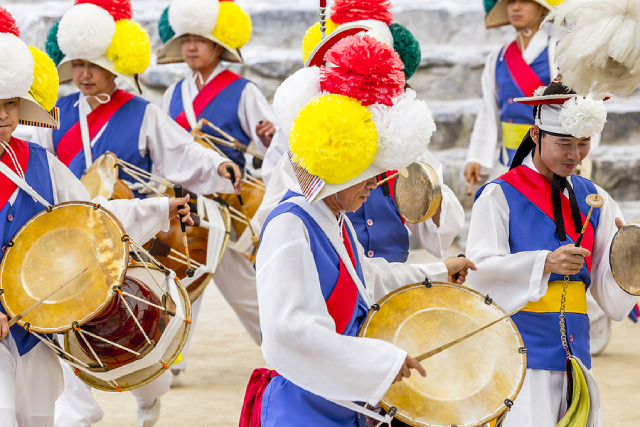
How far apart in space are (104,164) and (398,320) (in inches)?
86.1

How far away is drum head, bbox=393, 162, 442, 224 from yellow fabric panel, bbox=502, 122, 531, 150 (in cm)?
228

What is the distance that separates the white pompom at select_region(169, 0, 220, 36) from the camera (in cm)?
515

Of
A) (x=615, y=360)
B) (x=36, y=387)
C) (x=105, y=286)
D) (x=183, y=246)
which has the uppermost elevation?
(x=105, y=286)

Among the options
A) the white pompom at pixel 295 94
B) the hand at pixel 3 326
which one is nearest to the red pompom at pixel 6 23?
the hand at pixel 3 326

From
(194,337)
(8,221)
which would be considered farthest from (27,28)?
(8,221)

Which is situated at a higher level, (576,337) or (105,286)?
(105,286)

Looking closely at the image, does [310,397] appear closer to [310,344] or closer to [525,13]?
[310,344]

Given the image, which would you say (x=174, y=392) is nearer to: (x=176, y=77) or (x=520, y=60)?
(x=520, y=60)

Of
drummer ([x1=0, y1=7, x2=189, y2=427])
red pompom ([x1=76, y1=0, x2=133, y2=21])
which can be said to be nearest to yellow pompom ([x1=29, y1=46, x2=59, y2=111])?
drummer ([x1=0, y1=7, x2=189, y2=427])

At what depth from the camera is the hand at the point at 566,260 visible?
9.19 feet

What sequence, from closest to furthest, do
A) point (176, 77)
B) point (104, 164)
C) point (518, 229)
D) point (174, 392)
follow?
1. point (518, 229)
2. point (104, 164)
3. point (174, 392)
4. point (176, 77)

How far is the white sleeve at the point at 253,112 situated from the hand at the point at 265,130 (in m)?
0.04

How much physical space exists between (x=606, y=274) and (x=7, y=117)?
2247 mm

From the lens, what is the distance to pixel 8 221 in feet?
9.34
